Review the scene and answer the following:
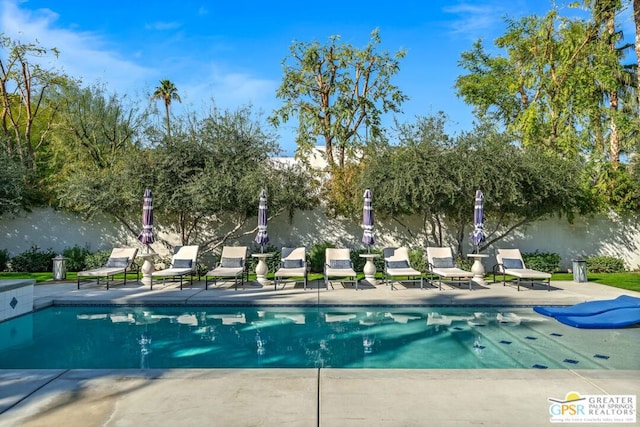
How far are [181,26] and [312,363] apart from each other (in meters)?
12.8

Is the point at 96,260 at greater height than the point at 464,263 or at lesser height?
greater

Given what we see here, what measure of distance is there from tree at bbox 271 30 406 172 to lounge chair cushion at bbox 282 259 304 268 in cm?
620

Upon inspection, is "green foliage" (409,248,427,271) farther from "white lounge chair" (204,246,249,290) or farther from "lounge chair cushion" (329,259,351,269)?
"white lounge chair" (204,246,249,290)

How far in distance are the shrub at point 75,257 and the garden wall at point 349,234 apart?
38 centimetres

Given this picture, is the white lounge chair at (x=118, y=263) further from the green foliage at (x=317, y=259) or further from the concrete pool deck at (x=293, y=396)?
the concrete pool deck at (x=293, y=396)

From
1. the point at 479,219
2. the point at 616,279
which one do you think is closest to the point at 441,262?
the point at 479,219

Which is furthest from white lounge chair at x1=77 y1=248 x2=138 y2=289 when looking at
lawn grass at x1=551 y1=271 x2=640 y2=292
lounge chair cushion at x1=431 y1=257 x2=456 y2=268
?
lawn grass at x1=551 y1=271 x2=640 y2=292

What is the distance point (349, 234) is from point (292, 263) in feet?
13.0

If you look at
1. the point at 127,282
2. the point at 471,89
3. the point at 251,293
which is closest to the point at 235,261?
the point at 251,293

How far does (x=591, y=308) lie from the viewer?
793 centimetres

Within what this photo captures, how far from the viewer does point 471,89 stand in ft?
80.0

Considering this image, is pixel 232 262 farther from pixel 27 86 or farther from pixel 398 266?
pixel 27 86

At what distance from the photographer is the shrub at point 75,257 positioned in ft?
47.1

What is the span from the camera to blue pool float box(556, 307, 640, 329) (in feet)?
23.7
